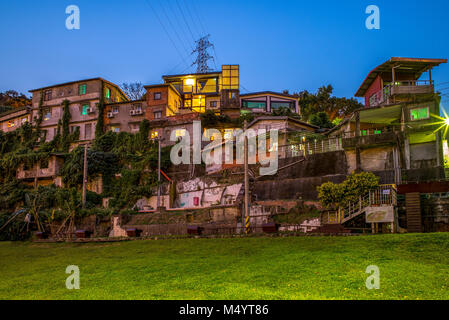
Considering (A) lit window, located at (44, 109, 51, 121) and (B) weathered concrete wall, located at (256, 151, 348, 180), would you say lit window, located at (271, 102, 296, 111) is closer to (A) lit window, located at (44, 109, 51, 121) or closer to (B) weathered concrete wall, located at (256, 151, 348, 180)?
(B) weathered concrete wall, located at (256, 151, 348, 180)

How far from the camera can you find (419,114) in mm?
33375

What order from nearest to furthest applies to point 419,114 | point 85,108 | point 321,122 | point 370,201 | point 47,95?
point 370,201 < point 419,114 < point 321,122 < point 85,108 < point 47,95

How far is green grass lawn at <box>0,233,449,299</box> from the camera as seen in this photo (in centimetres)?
1095

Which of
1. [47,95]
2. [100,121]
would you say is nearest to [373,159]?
[100,121]

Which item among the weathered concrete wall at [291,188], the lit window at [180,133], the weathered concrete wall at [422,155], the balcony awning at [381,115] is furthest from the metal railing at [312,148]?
the lit window at [180,133]

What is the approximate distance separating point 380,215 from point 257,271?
37.2ft

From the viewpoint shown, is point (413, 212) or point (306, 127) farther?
point (306, 127)

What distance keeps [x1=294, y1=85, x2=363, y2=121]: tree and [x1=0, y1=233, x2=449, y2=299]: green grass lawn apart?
41.0 meters

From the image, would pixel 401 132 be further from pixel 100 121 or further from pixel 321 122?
pixel 100 121

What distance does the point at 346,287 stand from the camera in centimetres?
1108

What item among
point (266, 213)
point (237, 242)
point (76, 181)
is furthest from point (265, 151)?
point (76, 181)

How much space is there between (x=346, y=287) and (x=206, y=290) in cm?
402

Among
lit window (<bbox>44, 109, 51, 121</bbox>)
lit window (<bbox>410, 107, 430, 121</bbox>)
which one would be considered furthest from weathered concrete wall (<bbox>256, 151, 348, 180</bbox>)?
lit window (<bbox>44, 109, 51, 121</bbox>)

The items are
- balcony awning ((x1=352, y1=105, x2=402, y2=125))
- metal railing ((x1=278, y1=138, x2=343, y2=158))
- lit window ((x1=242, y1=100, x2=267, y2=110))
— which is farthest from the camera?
lit window ((x1=242, y1=100, x2=267, y2=110))
